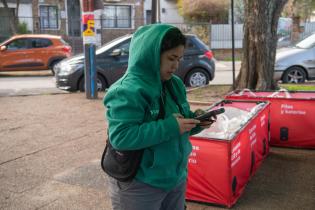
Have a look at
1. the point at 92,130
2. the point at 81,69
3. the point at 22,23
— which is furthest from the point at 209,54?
the point at 22,23

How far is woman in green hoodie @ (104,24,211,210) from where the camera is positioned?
209cm

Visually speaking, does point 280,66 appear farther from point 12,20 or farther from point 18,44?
point 12,20

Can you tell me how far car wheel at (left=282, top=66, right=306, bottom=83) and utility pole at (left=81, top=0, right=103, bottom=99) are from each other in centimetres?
545

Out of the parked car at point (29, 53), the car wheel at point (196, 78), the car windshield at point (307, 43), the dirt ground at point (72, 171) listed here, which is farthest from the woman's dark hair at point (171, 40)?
the parked car at point (29, 53)

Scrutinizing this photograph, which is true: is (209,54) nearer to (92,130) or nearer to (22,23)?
(92,130)

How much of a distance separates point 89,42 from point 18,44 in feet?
30.8

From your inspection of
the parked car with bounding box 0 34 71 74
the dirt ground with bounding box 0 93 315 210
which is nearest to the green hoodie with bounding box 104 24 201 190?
the dirt ground with bounding box 0 93 315 210

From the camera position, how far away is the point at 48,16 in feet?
103

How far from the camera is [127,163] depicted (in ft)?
7.25

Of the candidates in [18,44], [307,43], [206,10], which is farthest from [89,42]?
[206,10]

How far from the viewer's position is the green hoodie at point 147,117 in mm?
2086

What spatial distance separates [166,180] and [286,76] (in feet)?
34.6

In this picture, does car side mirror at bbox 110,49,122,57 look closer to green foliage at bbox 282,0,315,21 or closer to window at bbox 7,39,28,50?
window at bbox 7,39,28,50

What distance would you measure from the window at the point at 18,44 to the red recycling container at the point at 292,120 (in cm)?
1410
